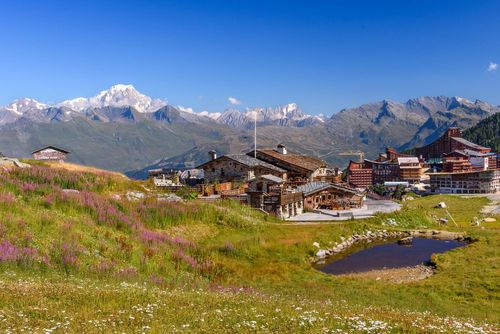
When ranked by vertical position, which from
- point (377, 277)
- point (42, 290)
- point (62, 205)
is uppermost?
point (62, 205)

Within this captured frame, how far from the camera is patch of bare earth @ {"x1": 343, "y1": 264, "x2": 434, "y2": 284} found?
3238 centimetres

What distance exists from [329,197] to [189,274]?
45.1 metres

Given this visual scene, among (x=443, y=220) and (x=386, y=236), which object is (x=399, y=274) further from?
(x=443, y=220)

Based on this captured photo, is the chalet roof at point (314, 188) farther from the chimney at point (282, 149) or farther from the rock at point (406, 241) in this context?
the chimney at point (282, 149)

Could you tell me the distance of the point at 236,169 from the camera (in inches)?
2950

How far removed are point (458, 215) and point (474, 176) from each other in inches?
1345

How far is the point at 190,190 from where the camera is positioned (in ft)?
199

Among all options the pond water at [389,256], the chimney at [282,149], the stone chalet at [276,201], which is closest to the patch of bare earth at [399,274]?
the pond water at [389,256]

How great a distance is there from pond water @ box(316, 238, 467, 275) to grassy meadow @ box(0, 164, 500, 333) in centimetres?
226

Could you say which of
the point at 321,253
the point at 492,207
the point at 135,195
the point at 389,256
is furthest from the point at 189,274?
the point at 492,207

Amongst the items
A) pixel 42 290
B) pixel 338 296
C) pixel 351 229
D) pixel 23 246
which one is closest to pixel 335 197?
pixel 351 229

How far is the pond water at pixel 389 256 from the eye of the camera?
37125 millimetres

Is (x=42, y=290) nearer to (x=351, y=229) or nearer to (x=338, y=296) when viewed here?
(x=338, y=296)

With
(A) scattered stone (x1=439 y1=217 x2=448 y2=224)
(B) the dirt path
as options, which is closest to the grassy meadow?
(A) scattered stone (x1=439 y1=217 x2=448 y2=224)
